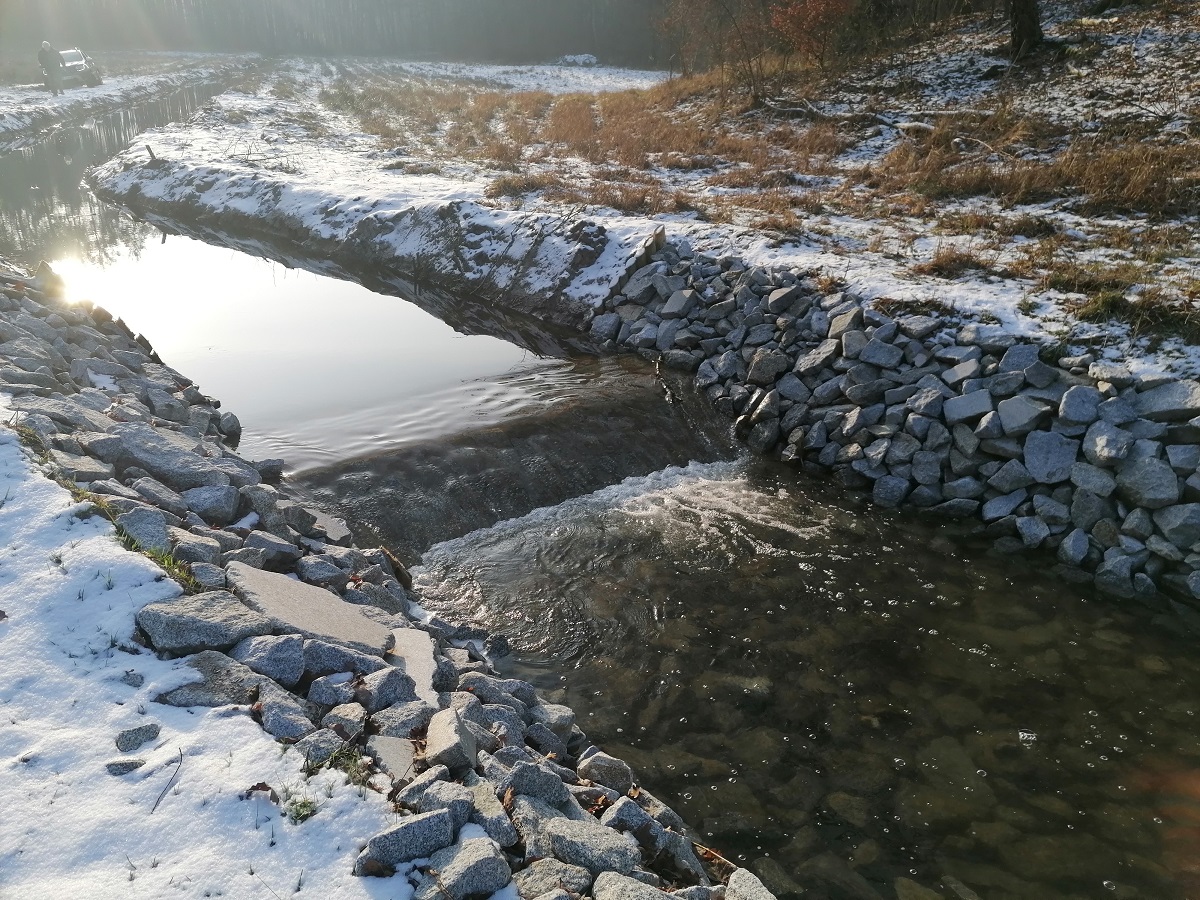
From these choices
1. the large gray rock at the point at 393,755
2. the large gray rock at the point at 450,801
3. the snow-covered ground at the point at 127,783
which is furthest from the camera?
the large gray rock at the point at 393,755

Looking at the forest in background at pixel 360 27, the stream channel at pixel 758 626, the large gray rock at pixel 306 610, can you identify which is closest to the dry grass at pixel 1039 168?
the stream channel at pixel 758 626

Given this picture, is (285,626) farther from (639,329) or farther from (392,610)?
(639,329)

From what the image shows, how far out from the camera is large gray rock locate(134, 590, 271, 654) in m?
4.36

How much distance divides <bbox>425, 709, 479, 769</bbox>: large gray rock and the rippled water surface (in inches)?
70.0

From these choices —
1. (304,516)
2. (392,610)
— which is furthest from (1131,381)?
(304,516)

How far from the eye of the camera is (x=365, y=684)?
456cm

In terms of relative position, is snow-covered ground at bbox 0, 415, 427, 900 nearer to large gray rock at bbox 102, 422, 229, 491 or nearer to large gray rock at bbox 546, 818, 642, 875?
large gray rock at bbox 546, 818, 642, 875

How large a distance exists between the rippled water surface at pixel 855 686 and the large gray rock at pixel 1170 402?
1933 millimetres

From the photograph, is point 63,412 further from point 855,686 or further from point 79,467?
point 855,686

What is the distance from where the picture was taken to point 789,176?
1688 centimetres

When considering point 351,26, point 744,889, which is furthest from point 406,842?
point 351,26

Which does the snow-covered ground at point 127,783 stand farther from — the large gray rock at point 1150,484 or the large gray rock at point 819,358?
the large gray rock at point 819,358

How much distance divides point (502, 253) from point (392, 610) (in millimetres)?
9704

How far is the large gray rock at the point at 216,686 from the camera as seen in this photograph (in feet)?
13.3
